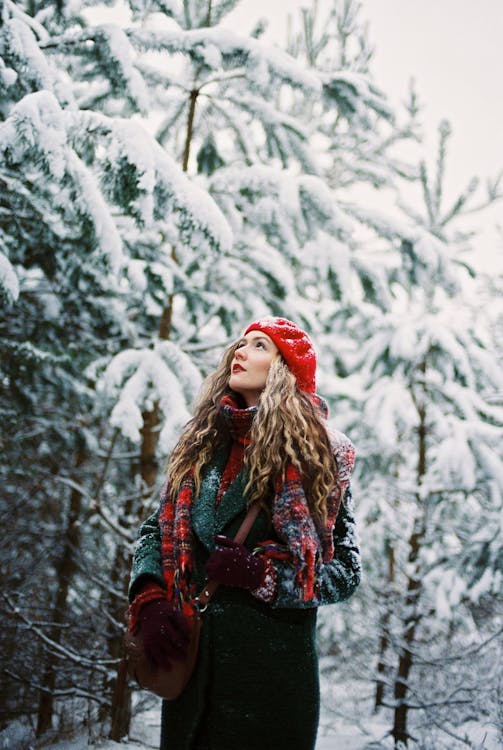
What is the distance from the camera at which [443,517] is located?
21.1 feet

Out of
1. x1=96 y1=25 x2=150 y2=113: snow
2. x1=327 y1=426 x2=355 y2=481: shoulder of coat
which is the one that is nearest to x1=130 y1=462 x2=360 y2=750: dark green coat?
x1=327 y1=426 x2=355 y2=481: shoulder of coat

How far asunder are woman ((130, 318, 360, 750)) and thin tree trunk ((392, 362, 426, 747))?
3537 mm

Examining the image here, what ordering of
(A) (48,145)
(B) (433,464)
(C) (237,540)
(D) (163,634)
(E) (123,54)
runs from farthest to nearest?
1. (B) (433,464)
2. (E) (123,54)
3. (A) (48,145)
4. (C) (237,540)
5. (D) (163,634)

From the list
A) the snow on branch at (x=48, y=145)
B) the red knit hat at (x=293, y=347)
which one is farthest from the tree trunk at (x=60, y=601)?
the red knit hat at (x=293, y=347)

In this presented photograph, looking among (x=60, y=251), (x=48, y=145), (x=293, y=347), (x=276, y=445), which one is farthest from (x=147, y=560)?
(x=60, y=251)

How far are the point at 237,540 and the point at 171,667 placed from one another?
1.43 ft

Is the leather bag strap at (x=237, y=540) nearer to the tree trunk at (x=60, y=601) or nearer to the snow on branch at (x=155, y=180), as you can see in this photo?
the snow on branch at (x=155, y=180)


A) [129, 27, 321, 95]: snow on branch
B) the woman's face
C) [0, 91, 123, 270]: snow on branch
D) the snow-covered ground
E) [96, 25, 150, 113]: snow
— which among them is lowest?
the snow-covered ground

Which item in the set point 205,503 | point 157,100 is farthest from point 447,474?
point 157,100

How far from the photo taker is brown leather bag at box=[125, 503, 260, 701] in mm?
1701

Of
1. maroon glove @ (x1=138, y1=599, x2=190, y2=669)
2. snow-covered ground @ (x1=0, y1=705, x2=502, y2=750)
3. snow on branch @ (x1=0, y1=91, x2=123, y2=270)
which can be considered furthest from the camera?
snow-covered ground @ (x1=0, y1=705, x2=502, y2=750)

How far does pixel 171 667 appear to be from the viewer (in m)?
1.70

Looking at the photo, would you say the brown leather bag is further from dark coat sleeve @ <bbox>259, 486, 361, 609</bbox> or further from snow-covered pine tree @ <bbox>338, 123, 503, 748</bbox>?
snow-covered pine tree @ <bbox>338, 123, 503, 748</bbox>

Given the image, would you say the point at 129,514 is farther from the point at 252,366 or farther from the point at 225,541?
the point at 225,541
